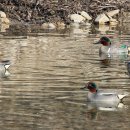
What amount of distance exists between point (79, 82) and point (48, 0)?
22199 mm

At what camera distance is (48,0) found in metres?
43.7

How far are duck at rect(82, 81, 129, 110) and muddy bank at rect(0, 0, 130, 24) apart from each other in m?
22.5

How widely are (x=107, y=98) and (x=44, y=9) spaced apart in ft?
78.5

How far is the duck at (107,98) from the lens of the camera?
1902cm

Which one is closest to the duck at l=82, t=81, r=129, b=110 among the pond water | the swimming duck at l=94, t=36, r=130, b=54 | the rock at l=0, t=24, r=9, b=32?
the pond water

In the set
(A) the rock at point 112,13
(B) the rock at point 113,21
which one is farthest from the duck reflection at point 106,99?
(A) the rock at point 112,13

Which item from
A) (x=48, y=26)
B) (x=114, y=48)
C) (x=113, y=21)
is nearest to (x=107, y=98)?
(x=114, y=48)

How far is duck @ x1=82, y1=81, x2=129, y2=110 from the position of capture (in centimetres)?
1902

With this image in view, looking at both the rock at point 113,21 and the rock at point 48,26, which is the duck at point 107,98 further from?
the rock at point 113,21

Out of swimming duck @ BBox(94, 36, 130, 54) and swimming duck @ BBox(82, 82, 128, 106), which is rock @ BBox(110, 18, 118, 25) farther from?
swimming duck @ BBox(82, 82, 128, 106)

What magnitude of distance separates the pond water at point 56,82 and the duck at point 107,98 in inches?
8.6

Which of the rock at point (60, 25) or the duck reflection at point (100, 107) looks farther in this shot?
the rock at point (60, 25)

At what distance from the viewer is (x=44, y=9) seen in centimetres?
4266

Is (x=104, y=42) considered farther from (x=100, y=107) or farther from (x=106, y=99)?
(x=100, y=107)
